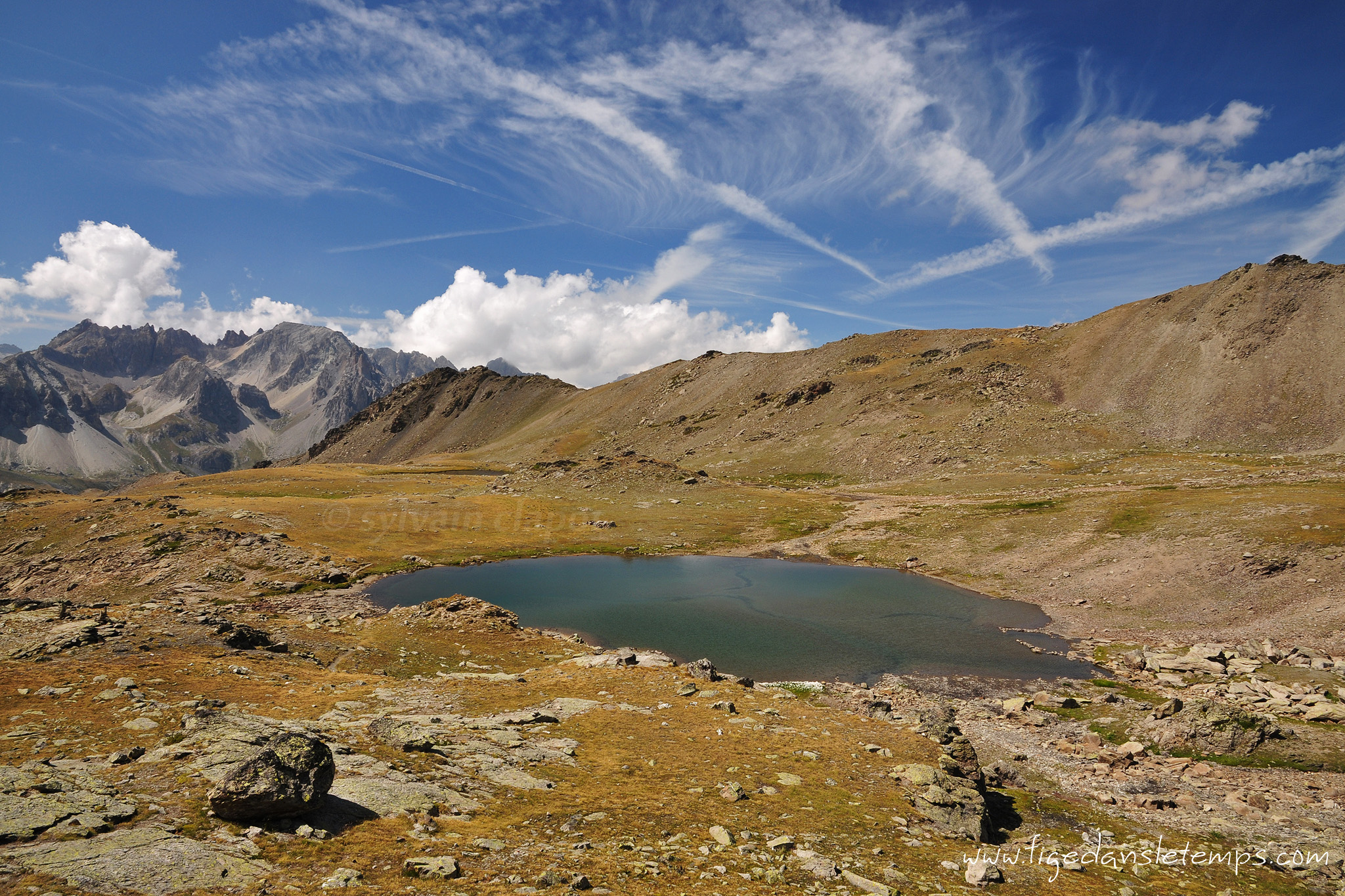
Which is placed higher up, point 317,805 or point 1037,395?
point 1037,395

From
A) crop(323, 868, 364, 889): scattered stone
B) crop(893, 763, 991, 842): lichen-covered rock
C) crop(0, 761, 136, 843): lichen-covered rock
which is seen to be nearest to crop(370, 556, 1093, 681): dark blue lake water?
crop(893, 763, 991, 842): lichen-covered rock

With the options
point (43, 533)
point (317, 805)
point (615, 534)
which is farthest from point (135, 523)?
point (317, 805)

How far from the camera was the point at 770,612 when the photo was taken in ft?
167

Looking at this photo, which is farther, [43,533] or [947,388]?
[947,388]

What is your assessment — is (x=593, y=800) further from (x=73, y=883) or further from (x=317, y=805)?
(x=73, y=883)

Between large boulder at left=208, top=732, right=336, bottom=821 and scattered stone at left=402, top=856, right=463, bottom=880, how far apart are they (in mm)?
3231

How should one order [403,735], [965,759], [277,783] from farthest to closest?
[965,759]
[403,735]
[277,783]

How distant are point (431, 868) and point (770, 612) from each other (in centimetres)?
4176

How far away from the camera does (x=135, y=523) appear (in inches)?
2601

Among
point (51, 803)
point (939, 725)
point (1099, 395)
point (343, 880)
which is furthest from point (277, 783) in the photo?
point (1099, 395)

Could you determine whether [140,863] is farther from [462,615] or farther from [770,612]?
[770,612]

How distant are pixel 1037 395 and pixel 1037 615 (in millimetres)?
120530

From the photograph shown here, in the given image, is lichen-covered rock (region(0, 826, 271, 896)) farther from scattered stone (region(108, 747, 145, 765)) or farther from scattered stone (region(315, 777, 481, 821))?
scattered stone (region(108, 747, 145, 765))

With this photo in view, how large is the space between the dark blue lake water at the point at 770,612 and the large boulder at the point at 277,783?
28.1 metres
